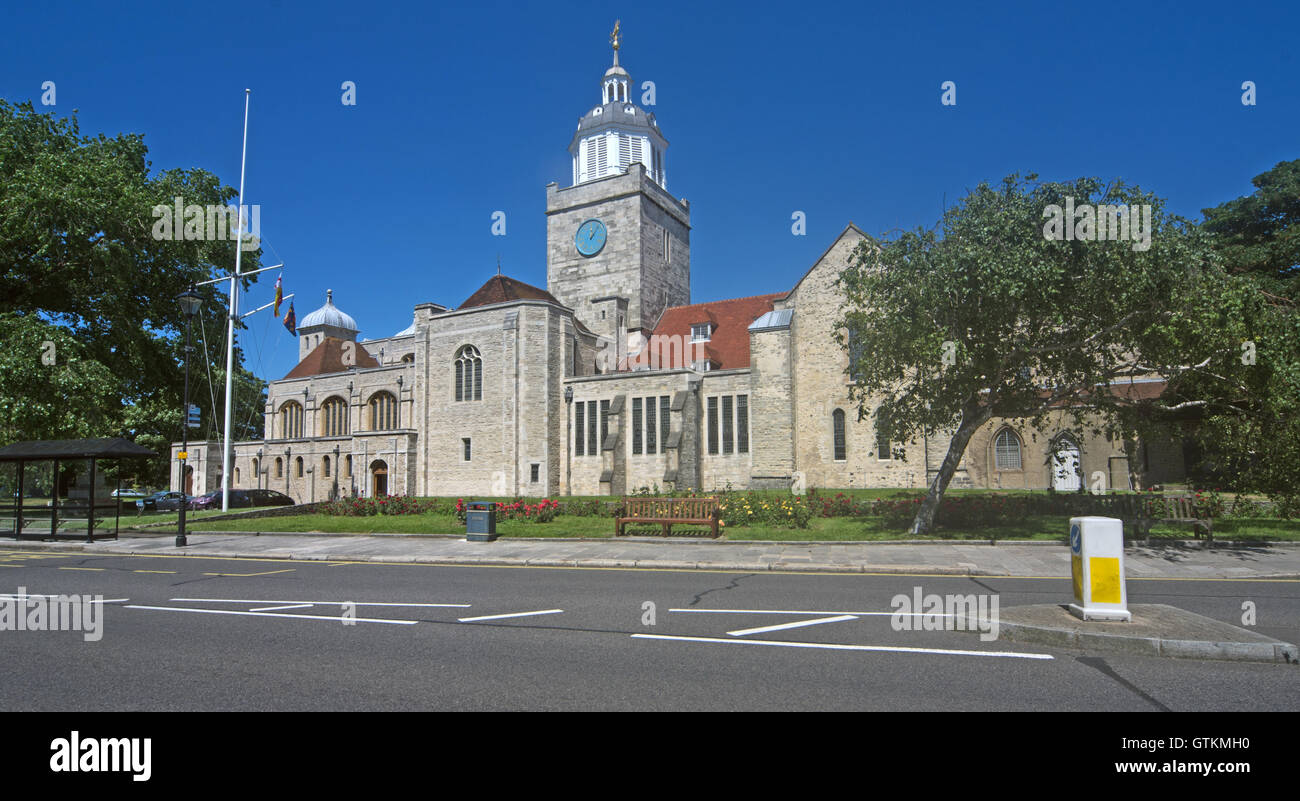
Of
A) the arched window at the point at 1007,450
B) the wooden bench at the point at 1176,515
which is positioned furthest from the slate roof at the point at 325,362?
the wooden bench at the point at 1176,515

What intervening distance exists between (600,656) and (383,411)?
45260 millimetres

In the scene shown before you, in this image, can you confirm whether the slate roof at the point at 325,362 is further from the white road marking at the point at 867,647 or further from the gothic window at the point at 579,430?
the white road marking at the point at 867,647

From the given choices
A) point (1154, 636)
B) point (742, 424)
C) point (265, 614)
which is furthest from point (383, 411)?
point (1154, 636)

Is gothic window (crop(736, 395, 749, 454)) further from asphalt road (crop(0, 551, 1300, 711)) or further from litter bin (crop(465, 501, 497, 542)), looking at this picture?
asphalt road (crop(0, 551, 1300, 711))

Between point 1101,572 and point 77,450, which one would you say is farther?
point 77,450

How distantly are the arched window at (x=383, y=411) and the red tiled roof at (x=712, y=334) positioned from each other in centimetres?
1676

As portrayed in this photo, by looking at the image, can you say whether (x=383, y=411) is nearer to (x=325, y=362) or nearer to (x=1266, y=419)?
(x=325, y=362)

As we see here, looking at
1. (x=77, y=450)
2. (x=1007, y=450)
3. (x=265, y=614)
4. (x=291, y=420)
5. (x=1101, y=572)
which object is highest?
(x=291, y=420)

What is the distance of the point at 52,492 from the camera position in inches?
846

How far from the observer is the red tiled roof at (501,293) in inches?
1704

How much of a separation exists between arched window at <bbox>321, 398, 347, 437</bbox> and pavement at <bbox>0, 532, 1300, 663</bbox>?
96.7ft
